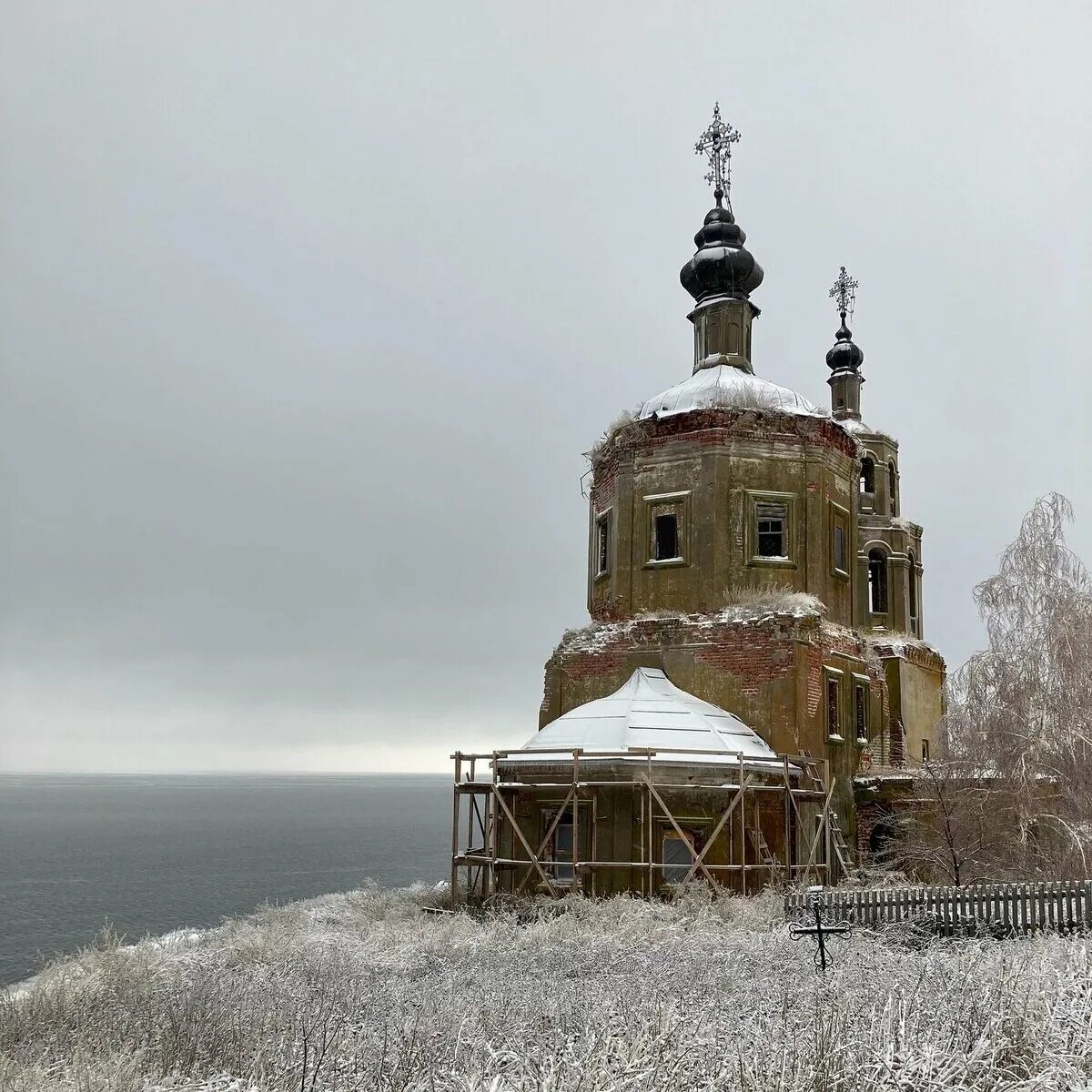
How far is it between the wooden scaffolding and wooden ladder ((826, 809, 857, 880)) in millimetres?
613

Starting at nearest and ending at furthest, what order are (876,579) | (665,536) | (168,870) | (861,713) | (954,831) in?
(954,831)
(665,536)
(861,713)
(876,579)
(168,870)

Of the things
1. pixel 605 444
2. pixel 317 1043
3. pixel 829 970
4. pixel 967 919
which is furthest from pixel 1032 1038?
pixel 605 444

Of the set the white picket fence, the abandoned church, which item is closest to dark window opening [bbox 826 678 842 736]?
the abandoned church

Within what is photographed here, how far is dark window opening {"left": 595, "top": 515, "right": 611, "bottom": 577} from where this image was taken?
1072 inches

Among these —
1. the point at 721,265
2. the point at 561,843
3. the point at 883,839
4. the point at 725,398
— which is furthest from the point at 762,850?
the point at 721,265

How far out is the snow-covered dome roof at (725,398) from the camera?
83.9ft

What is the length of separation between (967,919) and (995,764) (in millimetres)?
6418

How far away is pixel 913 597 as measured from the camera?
122ft

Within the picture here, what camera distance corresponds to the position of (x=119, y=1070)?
762 centimetres

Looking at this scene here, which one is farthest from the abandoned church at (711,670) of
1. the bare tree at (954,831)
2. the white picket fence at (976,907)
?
the white picket fence at (976,907)

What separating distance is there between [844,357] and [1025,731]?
2126cm

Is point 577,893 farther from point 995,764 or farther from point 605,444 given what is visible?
point 605,444

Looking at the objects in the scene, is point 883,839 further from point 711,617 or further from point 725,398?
point 725,398

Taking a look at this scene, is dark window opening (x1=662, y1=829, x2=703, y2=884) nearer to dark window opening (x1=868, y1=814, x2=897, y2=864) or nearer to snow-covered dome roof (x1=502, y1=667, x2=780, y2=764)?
snow-covered dome roof (x1=502, y1=667, x2=780, y2=764)
